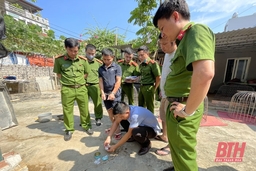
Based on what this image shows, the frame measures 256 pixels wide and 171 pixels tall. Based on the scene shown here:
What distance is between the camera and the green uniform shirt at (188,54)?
825mm

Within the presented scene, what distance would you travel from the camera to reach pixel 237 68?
25.0 ft

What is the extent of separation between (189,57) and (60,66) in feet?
8.37

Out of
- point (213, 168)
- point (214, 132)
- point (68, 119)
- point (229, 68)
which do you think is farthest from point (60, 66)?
point (229, 68)

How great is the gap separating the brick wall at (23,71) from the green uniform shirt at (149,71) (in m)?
8.00

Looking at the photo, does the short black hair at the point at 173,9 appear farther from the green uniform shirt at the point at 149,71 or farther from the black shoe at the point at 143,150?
the black shoe at the point at 143,150

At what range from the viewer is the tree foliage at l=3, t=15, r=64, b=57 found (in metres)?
7.50

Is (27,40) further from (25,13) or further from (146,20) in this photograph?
(25,13)

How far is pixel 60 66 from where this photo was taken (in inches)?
106

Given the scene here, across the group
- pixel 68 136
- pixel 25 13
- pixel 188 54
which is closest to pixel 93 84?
pixel 68 136

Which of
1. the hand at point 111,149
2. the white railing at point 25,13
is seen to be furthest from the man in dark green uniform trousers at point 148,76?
the white railing at point 25,13

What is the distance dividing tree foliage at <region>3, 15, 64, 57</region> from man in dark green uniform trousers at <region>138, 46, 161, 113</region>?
8354mm

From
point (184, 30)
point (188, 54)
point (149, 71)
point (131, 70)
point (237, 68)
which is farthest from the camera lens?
point (237, 68)

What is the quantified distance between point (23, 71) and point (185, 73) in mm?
10247

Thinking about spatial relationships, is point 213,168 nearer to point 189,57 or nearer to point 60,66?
point 189,57
